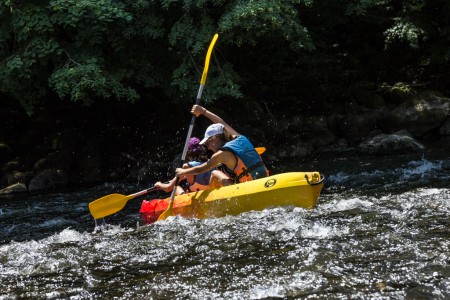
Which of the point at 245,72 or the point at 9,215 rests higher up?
the point at 245,72

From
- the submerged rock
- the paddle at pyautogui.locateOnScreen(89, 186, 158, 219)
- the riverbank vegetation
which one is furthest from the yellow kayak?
the submerged rock

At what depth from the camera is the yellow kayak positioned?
16.9 feet

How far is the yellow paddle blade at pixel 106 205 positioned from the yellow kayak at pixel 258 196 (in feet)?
3.39

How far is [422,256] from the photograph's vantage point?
360 centimetres

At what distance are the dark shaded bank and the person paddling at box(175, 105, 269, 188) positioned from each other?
415cm

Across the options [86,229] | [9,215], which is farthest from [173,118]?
[86,229]

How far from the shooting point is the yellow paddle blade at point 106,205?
6.28m

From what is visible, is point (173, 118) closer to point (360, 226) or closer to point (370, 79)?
point (370, 79)

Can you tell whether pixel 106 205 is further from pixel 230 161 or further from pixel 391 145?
pixel 391 145

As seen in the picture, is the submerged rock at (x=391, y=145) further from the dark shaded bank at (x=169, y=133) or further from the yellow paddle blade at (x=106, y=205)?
the yellow paddle blade at (x=106, y=205)

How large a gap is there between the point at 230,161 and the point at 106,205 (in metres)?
1.71

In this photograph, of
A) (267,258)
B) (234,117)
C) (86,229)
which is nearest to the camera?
(267,258)

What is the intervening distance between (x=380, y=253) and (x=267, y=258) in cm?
78

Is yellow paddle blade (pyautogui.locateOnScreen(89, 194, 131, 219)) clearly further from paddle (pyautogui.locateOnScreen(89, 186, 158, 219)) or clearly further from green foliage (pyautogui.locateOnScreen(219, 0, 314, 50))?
green foliage (pyautogui.locateOnScreen(219, 0, 314, 50))
